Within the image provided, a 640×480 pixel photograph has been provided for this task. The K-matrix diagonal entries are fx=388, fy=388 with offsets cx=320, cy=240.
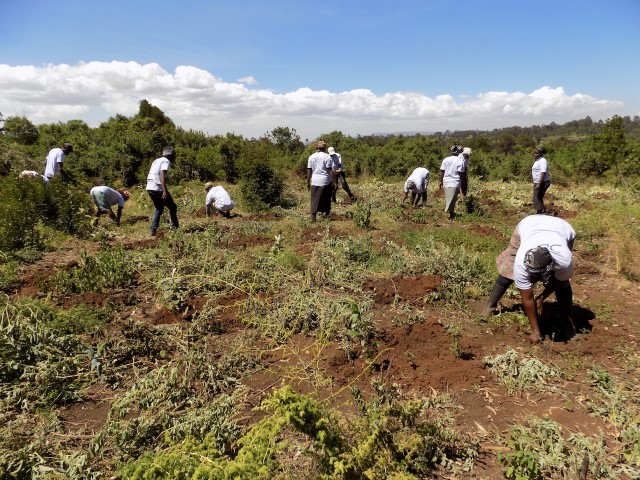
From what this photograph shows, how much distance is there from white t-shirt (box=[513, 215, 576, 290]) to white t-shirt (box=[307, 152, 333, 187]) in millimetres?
4291

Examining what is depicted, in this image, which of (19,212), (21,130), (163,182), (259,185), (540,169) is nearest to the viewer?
(19,212)

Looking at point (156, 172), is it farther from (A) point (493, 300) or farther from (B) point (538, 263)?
(B) point (538, 263)

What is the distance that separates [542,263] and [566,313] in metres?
0.90

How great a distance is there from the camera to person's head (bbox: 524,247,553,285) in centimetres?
327

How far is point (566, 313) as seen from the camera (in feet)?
12.4

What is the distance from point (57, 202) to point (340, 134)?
1845cm

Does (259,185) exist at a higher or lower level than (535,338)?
higher

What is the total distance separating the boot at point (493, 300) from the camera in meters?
4.01

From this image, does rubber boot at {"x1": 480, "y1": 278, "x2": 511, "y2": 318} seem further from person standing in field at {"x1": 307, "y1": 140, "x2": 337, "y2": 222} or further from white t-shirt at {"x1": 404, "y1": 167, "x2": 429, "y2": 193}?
white t-shirt at {"x1": 404, "y1": 167, "x2": 429, "y2": 193}

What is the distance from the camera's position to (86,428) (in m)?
2.67

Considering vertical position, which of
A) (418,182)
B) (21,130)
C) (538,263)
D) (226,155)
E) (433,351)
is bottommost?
(433,351)

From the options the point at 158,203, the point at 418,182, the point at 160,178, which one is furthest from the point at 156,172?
the point at 418,182

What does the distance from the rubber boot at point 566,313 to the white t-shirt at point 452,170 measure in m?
4.58

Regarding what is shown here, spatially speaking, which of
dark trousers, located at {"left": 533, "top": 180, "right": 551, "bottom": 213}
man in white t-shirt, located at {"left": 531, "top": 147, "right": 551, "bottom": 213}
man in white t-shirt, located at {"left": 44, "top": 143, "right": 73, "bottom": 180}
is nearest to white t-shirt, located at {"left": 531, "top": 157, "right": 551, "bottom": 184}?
man in white t-shirt, located at {"left": 531, "top": 147, "right": 551, "bottom": 213}
